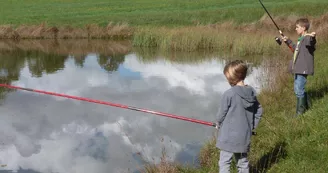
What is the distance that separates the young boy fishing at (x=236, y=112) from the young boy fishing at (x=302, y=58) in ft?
6.65

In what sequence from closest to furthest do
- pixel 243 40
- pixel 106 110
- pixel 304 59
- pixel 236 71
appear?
pixel 236 71, pixel 304 59, pixel 106 110, pixel 243 40

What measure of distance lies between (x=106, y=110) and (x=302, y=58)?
14.0ft

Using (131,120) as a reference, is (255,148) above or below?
above

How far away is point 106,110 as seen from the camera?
8.72m

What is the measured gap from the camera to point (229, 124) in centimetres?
377

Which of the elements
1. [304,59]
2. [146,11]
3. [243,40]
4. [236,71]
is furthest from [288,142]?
[146,11]

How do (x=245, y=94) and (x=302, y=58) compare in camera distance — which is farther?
(x=302, y=58)

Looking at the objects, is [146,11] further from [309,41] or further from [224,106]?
[224,106]

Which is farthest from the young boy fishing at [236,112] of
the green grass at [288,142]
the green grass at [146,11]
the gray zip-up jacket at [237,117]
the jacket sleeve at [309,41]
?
the green grass at [146,11]

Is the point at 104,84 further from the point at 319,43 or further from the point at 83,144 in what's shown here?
the point at 319,43

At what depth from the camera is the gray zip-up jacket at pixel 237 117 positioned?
3.70 metres

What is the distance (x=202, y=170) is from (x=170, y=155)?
115 centimetres

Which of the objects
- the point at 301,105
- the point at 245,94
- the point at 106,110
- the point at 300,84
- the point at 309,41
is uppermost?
the point at 309,41

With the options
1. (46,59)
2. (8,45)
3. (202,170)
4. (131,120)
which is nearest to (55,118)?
(131,120)
